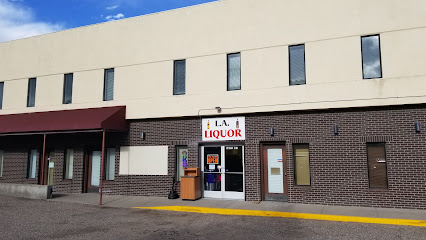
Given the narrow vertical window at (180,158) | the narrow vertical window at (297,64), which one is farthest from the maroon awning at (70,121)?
the narrow vertical window at (297,64)

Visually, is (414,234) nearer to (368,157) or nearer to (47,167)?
(368,157)

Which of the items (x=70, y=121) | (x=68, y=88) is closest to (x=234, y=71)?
(x=70, y=121)

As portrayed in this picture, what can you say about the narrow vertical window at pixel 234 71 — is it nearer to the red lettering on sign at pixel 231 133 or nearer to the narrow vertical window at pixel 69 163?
the red lettering on sign at pixel 231 133

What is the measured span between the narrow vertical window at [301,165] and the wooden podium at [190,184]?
374 cm

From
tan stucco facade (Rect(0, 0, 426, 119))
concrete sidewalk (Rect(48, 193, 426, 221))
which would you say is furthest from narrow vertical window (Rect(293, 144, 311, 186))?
tan stucco facade (Rect(0, 0, 426, 119))

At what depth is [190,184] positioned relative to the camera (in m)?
12.3

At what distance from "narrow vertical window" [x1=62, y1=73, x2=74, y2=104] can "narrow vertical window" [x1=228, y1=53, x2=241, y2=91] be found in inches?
320

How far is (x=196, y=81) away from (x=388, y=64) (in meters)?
7.02

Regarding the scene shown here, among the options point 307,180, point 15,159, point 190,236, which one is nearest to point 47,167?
point 15,159

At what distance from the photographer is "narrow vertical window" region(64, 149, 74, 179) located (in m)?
15.4

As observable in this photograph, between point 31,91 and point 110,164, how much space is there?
6.30 metres

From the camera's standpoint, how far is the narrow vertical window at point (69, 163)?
1541 centimetres

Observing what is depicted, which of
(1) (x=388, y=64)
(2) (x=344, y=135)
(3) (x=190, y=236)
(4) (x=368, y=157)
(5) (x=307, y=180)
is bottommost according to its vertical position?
(3) (x=190, y=236)

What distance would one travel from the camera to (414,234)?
755 cm
